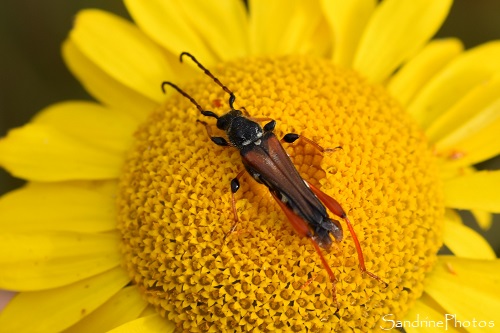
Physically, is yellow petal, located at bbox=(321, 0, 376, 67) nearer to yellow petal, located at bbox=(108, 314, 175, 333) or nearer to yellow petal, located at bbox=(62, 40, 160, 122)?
yellow petal, located at bbox=(62, 40, 160, 122)

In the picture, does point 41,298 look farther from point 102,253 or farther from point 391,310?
point 391,310

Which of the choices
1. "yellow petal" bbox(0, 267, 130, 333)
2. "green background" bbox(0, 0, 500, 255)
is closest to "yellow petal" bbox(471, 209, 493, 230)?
"yellow petal" bbox(0, 267, 130, 333)

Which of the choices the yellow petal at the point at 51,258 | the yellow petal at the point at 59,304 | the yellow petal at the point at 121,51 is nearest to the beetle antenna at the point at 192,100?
the yellow petal at the point at 121,51

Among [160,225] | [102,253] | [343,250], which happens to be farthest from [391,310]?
[102,253]

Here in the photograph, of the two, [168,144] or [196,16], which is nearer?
[168,144]

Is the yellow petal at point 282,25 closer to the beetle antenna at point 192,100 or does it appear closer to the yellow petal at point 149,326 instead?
the beetle antenna at point 192,100
